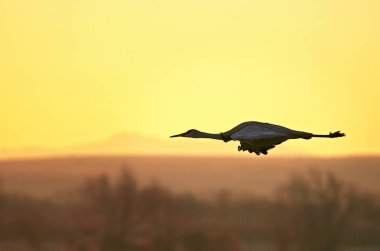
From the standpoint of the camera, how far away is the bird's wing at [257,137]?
4769cm

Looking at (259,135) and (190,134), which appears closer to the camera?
(259,135)

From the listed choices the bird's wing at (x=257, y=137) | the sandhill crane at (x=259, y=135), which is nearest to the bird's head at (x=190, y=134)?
the sandhill crane at (x=259, y=135)

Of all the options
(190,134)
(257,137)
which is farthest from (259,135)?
(190,134)

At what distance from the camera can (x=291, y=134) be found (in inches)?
1908

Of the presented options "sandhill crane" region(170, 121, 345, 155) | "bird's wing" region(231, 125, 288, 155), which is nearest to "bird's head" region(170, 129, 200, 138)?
"sandhill crane" region(170, 121, 345, 155)

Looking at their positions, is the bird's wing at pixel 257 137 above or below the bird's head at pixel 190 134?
below

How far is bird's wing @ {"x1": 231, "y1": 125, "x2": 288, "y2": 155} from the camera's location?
47688 mm

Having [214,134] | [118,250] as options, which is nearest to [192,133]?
A: [214,134]

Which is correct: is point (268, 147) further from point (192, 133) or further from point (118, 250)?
point (118, 250)

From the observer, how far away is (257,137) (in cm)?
4766

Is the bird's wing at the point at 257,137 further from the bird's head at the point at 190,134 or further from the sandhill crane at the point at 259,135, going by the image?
the bird's head at the point at 190,134

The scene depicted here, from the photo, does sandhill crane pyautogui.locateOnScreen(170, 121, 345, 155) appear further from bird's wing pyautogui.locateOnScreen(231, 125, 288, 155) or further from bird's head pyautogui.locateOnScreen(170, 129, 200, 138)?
bird's head pyautogui.locateOnScreen(170, 129, 200, 138)

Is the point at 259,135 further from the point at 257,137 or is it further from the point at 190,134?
the point at 190,134

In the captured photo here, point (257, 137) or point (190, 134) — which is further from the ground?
point (190, 134)
